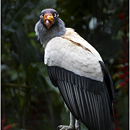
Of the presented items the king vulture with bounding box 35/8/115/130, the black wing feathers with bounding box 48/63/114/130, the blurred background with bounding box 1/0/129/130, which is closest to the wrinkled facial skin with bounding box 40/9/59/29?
the king vulture with bounding box 35/8/115/130

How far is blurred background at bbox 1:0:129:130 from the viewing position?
2627 mm

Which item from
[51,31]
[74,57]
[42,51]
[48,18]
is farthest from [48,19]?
[42,51]

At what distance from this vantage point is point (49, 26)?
4.72 feet

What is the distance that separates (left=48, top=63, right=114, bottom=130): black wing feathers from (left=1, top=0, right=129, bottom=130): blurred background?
869mm

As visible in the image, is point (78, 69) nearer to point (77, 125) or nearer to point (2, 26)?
point (77, 125)

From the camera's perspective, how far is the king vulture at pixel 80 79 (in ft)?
4.48

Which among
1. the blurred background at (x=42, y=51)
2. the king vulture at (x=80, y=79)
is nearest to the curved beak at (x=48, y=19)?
the king vulture at (x=80, y=79)

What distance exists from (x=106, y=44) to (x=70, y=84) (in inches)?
61.5

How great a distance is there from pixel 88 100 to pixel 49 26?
458 mm

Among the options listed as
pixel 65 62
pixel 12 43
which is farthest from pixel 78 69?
pixel 12 43

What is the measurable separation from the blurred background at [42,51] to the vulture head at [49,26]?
29.7 inches

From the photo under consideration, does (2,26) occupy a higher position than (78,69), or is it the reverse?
(2,26)

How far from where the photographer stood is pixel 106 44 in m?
2.91

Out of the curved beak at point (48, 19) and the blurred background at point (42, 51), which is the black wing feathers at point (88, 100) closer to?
the curved beak at point (48, 19)
